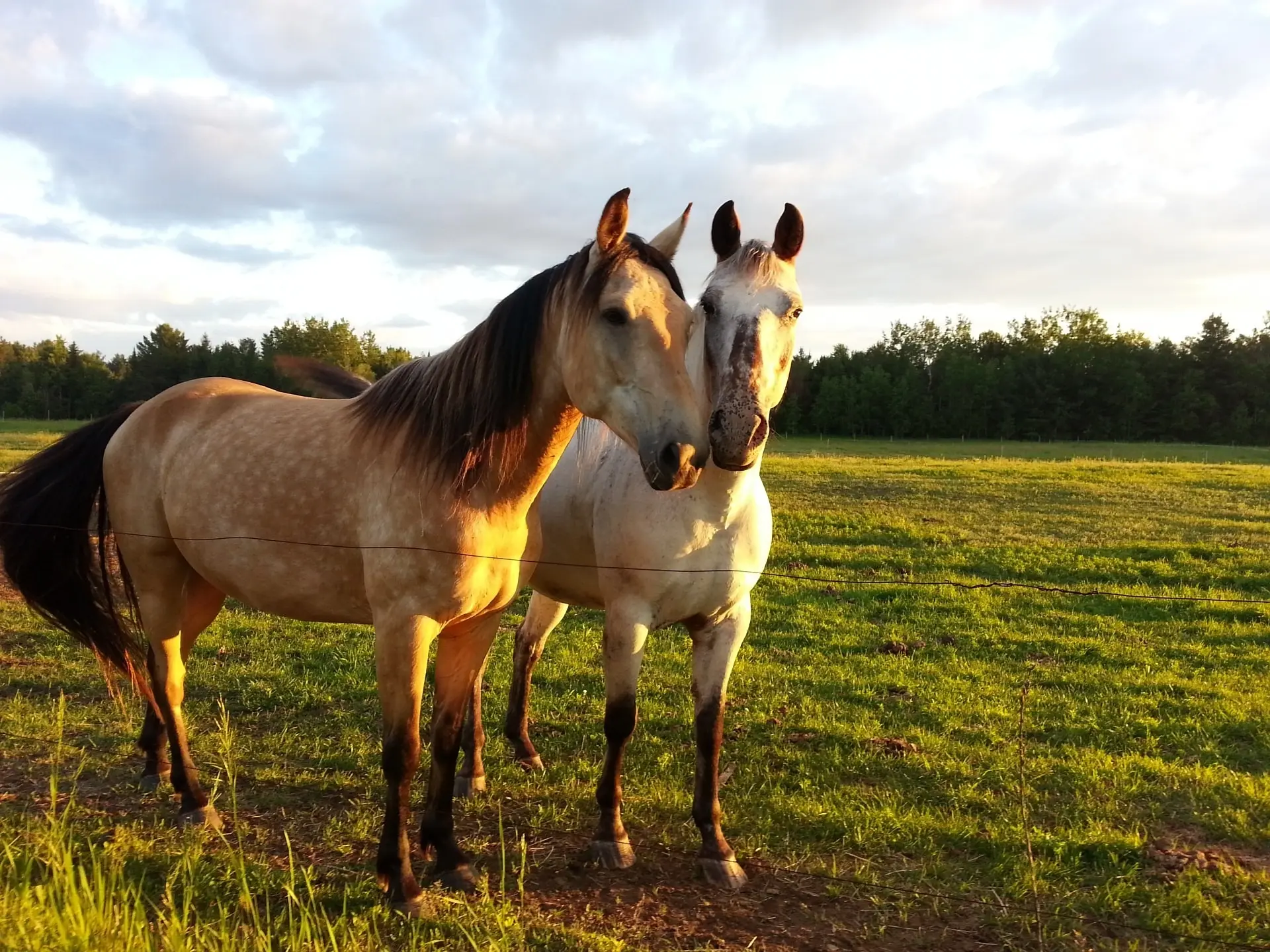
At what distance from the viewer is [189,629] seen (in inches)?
148

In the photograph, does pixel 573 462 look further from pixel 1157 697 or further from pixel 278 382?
pixel 278 382

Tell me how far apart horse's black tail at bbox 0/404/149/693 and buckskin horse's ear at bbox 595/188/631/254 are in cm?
282

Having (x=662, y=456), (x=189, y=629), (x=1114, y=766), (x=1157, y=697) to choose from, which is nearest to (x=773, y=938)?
(x=662, y=456)

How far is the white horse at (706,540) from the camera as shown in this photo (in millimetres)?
2793

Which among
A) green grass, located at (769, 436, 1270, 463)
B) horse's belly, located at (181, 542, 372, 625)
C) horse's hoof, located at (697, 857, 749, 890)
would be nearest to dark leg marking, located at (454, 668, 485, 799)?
horse's belly, located at (181, 542, 372, 625)

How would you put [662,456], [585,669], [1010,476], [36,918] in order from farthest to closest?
[1010,476] < [585,669] < [662,456] < [36,918]

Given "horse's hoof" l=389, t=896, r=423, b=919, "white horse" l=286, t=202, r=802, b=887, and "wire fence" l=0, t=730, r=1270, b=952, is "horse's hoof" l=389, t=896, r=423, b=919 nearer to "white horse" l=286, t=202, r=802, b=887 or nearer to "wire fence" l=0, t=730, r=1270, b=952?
"wire fence" l=0, t=730, r=1270, b=952

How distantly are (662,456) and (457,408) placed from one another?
2.96ft

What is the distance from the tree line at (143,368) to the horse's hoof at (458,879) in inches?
1925

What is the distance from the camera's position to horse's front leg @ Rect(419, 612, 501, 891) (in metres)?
3.01

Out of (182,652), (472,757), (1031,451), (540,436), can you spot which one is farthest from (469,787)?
(1031,451)

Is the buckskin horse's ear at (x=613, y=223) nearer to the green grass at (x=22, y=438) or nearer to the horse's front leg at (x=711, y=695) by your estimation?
the horse's front leg at (x=711, y=695)

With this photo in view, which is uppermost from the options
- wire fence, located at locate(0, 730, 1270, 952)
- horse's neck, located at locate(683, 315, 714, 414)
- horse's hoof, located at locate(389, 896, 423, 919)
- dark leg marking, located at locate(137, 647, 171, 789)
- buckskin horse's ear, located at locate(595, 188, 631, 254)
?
buckskin horse's ear, located at locate(595, 188, 631, 254)

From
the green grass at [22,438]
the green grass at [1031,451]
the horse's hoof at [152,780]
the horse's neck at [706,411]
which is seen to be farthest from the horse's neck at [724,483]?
the green grass at [1031,451]
